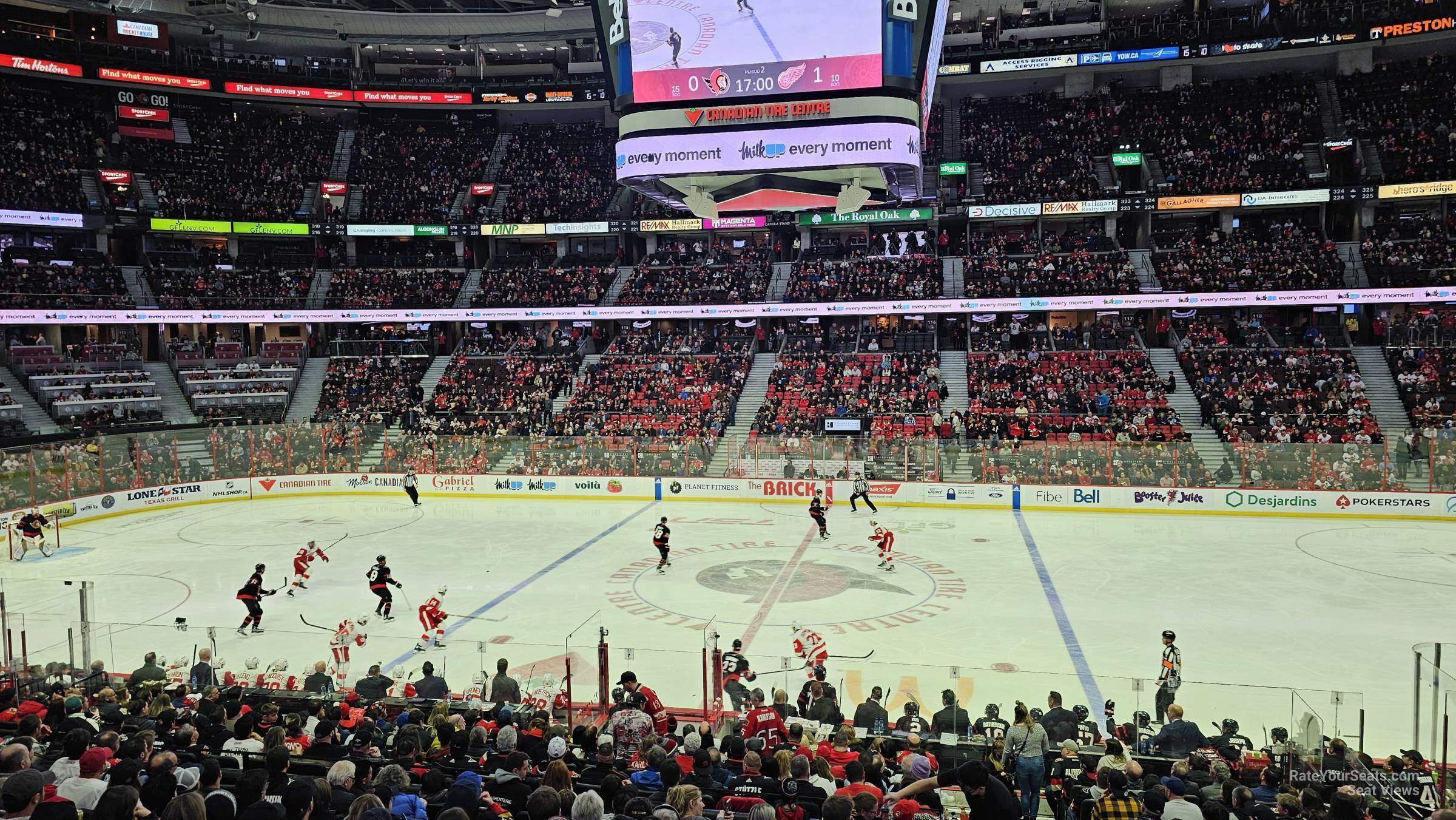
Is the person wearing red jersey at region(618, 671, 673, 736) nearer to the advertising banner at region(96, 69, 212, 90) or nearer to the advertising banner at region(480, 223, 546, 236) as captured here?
the advertising banner at region(480, 223, 546, 236)

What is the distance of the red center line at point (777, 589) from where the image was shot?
1570 cm

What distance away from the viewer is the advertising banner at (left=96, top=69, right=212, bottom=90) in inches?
1752

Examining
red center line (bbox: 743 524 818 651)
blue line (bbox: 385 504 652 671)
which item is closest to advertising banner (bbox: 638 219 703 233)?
blue line (bbox: 385 504 652 671)

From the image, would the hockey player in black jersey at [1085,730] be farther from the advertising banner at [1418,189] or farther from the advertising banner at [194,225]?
the advertising banner at [194,225]

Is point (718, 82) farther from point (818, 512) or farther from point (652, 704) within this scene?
point (818, 512)

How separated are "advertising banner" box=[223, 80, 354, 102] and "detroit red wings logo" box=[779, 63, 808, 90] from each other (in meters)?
44.8

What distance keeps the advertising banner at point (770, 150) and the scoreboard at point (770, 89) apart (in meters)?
0.02

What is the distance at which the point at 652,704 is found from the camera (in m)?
9.93

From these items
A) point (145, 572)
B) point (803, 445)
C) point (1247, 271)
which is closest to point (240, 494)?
point (145, 572)

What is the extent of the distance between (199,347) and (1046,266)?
129 feet

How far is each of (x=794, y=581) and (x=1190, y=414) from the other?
69.2 feet

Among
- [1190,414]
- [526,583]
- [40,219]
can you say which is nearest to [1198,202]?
[1190,414]

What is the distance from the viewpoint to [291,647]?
14.1 meters

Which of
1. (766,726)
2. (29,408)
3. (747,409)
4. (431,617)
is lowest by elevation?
(431,617)
